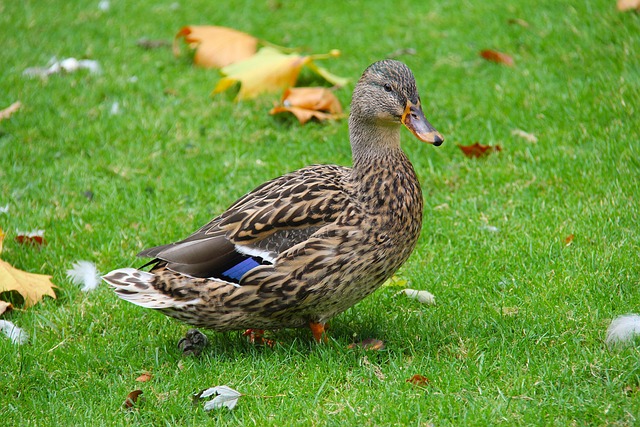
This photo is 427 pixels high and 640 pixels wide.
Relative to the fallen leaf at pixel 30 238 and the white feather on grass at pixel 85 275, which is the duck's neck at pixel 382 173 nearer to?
the white feather on grass at pixel 85 275

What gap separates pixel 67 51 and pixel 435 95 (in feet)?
11.7

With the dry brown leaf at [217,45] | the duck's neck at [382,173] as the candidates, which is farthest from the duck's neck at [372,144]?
the dry brown leaf at [217,45]

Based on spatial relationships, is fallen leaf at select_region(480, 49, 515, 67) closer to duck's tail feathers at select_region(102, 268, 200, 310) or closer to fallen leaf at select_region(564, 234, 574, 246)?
fallen leaf at select_region(564, 234, 574, 246)

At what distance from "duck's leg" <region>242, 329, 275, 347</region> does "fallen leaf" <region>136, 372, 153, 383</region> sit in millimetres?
549

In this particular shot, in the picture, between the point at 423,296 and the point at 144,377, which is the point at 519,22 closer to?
the point at 423,296

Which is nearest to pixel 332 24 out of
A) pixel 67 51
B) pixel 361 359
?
pixel 67 51

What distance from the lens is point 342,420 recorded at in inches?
135

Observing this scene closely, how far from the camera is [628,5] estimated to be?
23.4 feet

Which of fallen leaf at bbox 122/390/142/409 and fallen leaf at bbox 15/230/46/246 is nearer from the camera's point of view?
fallen leaf at bbox 122/390/142/409

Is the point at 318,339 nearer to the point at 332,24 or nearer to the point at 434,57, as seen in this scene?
the point at 434,57

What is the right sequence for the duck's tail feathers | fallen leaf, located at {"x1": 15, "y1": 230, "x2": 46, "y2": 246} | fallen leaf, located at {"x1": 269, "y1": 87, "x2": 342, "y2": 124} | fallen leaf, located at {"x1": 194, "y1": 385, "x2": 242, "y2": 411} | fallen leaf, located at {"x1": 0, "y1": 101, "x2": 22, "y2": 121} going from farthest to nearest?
fallen leaf, located at {"x1": 0, "y1": 101, "x2": 22, "y2": 121} < fallen leaf, located at {"x1": 269, "y1": 87, "x2": 342, "y2": 124} < fallen leaf, located at {"x1": 15, "y1": 230, "x2": 46, "y2": 246} < the duck's tail feathers < fallen leaf, located at {"x1": 194, "y1": 385, "x2": 242, "y2": 411}

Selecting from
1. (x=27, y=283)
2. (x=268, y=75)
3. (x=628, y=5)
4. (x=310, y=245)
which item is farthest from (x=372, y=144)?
(x=628, y=5)

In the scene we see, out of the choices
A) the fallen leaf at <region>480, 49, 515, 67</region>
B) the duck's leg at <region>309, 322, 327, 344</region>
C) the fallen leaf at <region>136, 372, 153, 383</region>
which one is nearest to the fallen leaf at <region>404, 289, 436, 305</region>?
the duck's leg at <region>309, 322, 327, 344</region>

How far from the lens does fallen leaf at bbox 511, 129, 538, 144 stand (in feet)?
19.2
